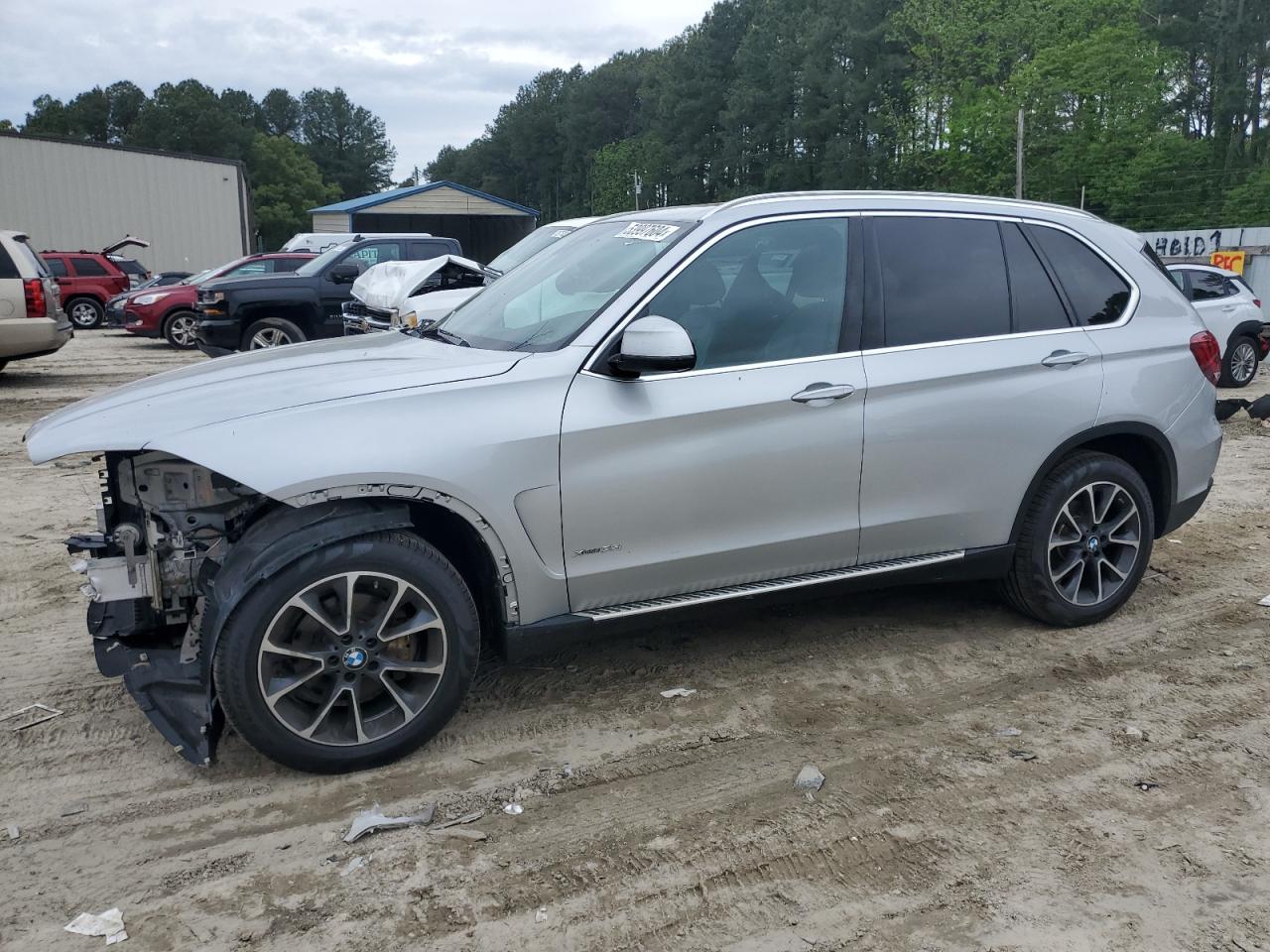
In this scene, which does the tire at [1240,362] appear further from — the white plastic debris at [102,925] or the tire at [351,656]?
the white plastic debris at [102,925]

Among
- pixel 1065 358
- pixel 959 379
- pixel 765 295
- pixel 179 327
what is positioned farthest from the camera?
pixel 179 327

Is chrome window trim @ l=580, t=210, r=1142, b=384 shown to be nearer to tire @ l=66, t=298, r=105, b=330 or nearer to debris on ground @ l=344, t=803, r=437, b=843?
debris on ground @ l=344, t=803, r=437, b=843

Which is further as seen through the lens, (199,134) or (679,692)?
(199,134)

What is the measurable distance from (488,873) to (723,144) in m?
Answer: 75.6

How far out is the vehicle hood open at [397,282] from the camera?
461 inches

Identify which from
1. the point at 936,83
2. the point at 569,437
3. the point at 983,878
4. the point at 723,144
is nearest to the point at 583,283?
the point at 569,437

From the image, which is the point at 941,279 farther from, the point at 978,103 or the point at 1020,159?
the point at 978,103

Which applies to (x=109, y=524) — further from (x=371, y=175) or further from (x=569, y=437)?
(x=371, y=175)

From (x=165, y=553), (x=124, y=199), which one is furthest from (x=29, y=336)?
(x=124, y=199)

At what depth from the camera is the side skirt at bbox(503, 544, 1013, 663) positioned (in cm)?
378

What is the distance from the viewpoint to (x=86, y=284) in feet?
83.1

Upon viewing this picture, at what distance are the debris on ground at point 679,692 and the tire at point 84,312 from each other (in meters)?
25.3

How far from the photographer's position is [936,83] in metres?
53.3

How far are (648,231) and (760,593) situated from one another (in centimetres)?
154
